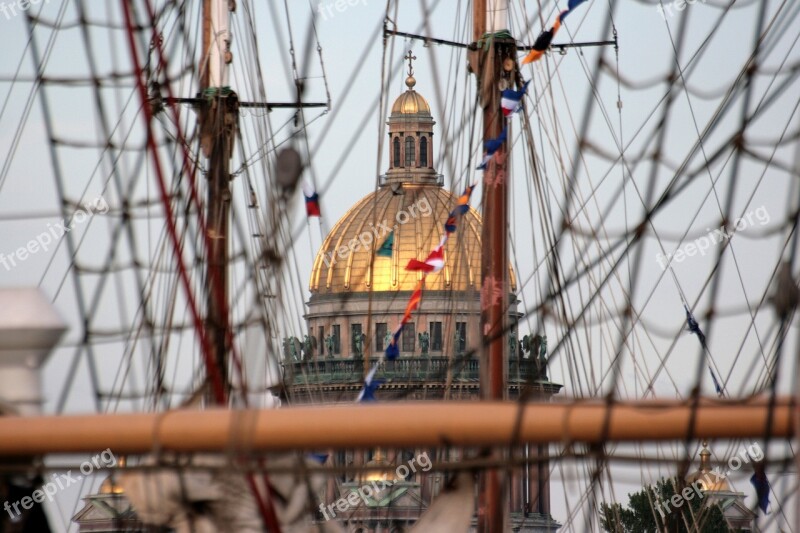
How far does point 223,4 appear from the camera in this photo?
2677cm

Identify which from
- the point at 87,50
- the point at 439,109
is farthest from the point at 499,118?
the point at 87,50

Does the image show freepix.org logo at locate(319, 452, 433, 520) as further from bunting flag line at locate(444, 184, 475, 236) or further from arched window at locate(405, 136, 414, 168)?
arched window at locate(405, 136, 414, 168)

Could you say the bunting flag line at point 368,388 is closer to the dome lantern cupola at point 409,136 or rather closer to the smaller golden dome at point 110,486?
the smaller golden dome at point 110,486

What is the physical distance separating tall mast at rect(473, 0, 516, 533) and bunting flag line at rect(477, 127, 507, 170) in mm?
288

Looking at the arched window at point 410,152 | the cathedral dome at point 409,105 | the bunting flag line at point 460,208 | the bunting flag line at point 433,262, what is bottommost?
the bunting flag line at point 433,262

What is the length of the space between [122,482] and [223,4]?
53.0 feet

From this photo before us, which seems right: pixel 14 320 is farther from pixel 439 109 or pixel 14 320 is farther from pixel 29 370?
pixel 439 109

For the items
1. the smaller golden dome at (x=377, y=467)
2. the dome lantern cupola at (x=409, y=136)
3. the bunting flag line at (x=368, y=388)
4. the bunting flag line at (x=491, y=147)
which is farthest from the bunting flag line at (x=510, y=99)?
the dome lantern cupola at (x=409, y=136)

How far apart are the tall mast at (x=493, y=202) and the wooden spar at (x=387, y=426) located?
14.0 m

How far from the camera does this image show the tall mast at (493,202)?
81.9 feet

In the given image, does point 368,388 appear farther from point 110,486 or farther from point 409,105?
point 409,105

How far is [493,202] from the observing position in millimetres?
25797

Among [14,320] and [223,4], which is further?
[223,4]

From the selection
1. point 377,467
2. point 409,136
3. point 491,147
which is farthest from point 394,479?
point 409,136
